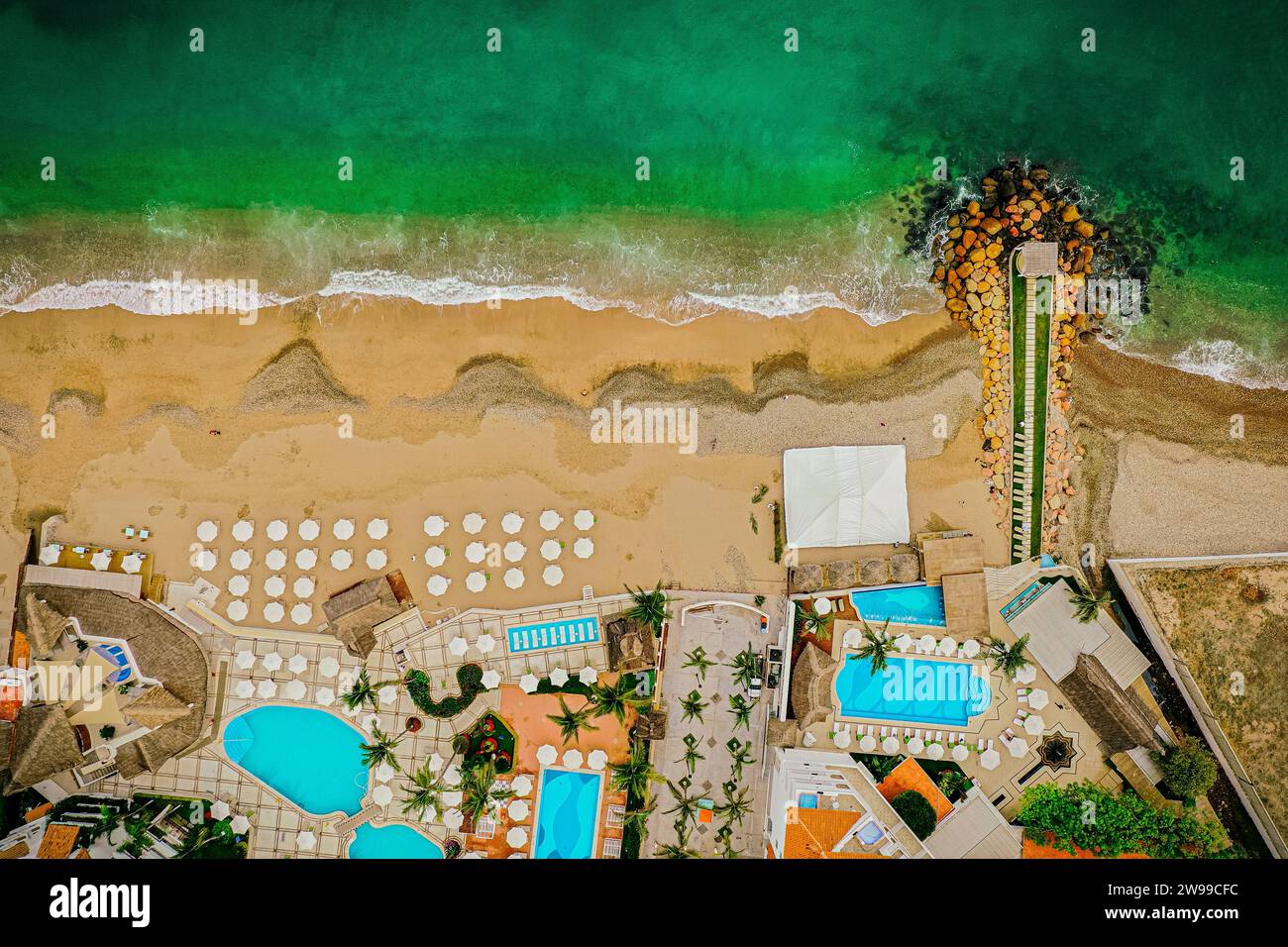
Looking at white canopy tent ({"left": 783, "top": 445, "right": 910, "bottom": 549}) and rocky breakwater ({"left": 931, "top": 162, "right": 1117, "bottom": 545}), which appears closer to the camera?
white canopy tent ({"left": 783, "top": 445, "right": 910, "bottom": 549})

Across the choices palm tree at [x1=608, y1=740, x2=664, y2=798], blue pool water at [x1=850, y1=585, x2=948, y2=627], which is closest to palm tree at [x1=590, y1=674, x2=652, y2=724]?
palm tree at [x1=608, y1=740, x2=664, y2=798]

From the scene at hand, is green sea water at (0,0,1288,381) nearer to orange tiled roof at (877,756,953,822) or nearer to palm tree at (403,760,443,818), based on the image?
orange tiled roof at (877,756,953,822)

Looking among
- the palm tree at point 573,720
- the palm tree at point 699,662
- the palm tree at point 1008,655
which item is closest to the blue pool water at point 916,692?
the palm tree at point 1008,655

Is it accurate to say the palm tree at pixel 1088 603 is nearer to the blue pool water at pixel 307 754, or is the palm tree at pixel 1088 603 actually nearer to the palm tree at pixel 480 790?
the palm tree at pixel 480 790

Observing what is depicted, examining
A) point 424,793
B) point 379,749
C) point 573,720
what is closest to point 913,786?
point 573,720

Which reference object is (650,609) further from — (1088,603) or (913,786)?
(1088,603)
